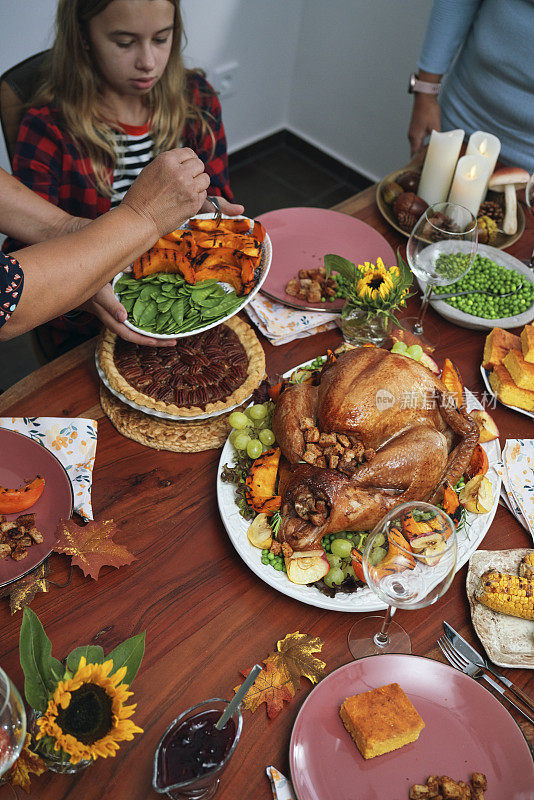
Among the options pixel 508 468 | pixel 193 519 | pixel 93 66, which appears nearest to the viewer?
pixel 193 519

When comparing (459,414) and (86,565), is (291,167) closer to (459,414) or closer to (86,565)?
(459,414)

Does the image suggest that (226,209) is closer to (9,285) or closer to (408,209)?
(408,209)

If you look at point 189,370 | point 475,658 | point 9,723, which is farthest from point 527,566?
point 9,723

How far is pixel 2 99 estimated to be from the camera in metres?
2.07

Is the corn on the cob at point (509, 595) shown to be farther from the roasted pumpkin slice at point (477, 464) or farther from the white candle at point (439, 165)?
the white candle at point (439, 165)

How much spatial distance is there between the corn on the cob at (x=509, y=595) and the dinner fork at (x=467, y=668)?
0.12m

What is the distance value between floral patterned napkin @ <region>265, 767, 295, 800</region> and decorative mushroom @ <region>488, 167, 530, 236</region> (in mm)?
1891

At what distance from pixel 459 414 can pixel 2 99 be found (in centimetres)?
172

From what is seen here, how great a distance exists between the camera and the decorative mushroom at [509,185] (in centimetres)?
229

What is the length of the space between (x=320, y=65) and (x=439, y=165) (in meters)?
2.70

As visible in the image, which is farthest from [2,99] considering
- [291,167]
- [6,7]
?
[291,167]

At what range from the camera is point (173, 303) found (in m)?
1.68

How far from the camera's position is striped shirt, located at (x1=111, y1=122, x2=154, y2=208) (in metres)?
A: 2.25

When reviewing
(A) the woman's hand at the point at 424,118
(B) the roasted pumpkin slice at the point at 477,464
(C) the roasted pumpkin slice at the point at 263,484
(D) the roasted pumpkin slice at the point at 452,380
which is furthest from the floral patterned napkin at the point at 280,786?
(A) the woman's hand at the point at 424,118
